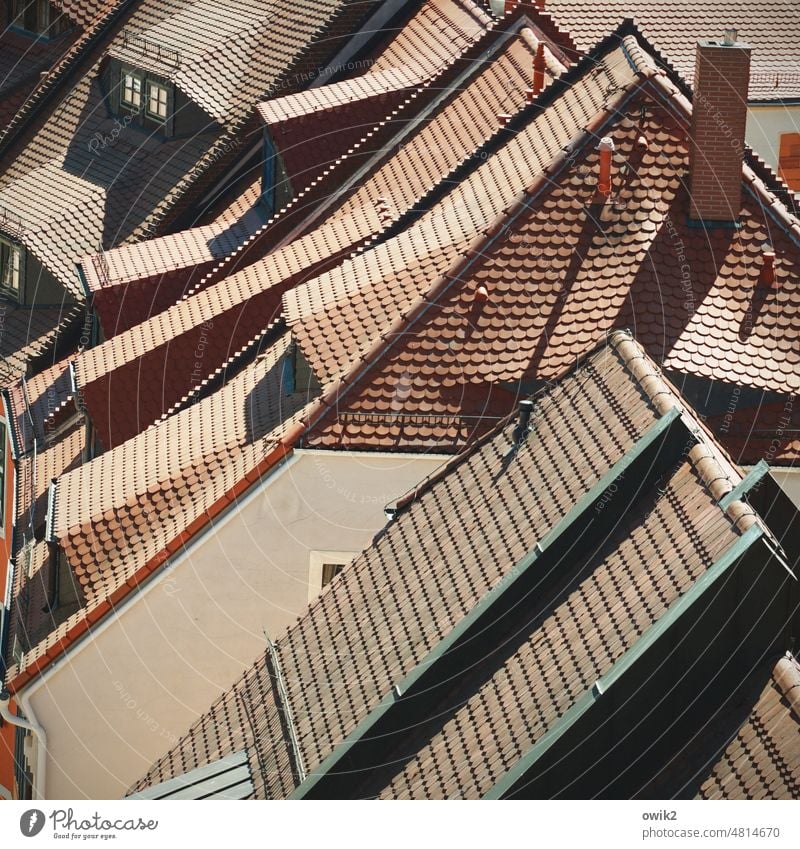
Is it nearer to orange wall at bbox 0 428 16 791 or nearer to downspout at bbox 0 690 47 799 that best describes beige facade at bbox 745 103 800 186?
orange wall at bbox 0 428 16 791

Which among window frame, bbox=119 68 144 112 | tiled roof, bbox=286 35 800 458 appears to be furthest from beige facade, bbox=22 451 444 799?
window frame, bbox=119 68 144 112

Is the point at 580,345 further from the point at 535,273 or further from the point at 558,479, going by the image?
the point at 558,479

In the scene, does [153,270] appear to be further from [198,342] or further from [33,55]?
[33,55]

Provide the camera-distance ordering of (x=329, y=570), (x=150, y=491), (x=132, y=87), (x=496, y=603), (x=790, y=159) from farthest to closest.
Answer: (x=132, y=87) < (x=790, y=159) < (x=150, y=491) < (x=329, y=570) < (x=496, y=603)

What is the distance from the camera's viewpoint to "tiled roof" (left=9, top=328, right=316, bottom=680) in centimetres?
2220

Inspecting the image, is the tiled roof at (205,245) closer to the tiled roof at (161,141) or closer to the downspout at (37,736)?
the tiled roof at (161,141)

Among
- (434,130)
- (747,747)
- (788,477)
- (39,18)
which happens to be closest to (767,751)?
(747,747)

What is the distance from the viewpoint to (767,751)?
16.0 meters

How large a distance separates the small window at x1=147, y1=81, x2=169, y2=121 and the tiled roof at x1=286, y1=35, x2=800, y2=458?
12.9m

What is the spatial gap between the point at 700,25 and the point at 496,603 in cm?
1950

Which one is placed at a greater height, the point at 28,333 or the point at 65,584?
the point at 65,584

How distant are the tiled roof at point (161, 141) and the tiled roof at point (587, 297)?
33.3 ft

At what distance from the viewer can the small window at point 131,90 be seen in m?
35.3

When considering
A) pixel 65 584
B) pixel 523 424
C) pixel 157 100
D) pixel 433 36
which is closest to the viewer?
pixel 523 424
